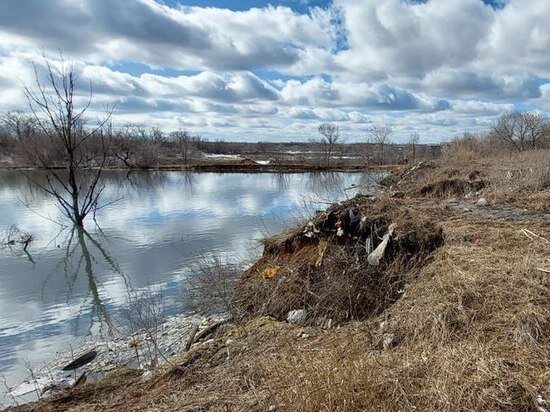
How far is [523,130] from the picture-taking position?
47.7 meters

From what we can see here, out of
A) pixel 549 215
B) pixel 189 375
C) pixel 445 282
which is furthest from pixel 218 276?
pixel 549 215

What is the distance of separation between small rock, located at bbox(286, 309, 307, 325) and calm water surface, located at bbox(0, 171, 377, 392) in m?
3.77

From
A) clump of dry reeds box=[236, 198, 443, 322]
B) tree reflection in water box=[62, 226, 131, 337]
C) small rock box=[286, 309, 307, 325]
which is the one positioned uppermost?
clump of dry reeds box=[236, 198, 443, 322]

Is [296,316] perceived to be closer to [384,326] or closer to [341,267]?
[341,267]

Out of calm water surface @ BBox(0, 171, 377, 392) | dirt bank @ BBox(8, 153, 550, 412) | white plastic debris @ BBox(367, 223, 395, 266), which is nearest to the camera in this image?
dirt bank @ BBox(8, 153, 550, 412)

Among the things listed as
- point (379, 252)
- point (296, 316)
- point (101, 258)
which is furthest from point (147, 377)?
point (101, 258)

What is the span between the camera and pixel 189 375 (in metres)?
5.18

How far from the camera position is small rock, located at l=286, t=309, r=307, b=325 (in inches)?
264

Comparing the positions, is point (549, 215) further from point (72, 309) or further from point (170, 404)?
point (72, 309)

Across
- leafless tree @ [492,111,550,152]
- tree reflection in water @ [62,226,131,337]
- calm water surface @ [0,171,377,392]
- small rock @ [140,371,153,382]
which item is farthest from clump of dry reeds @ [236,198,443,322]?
leafless tree @ [492,111,550,152]

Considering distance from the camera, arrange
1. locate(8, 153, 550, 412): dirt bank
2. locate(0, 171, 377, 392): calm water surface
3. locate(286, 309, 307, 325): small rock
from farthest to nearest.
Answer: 1. locate(0, 171, 377, 392): calm water surface
2. locate(286, 309, 307, 325): small rock
3. locate(8, 153, 550, 412): dirt bank

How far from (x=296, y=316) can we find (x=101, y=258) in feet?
34.3

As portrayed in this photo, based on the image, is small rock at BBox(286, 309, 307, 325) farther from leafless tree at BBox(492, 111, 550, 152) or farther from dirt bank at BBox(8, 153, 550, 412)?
leafless tree at BBox(492, 111, 550, 152)

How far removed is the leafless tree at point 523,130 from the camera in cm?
4700
